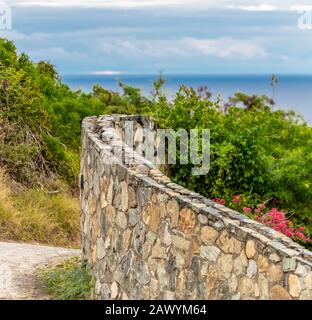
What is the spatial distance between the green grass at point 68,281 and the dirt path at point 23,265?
127 mm

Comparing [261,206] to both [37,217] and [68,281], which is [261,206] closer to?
[68,281]

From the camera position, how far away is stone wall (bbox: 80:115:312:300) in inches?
246

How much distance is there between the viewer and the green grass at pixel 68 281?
9594mm

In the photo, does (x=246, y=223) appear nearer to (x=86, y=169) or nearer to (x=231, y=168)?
(x=86, y=169)

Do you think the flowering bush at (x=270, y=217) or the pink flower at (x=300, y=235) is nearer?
the flowering bush at (x=270, y=217)

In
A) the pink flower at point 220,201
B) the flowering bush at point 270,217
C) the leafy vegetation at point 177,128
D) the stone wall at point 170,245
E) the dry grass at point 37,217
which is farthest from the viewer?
the dry grass at point 37,217

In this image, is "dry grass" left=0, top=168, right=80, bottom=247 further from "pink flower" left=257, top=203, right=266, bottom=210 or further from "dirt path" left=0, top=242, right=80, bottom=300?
"pink flower" left=257, top=203, right=266, bottom=210

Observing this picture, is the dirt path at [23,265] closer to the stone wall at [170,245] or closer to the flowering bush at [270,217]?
the stone wall at [170,245]

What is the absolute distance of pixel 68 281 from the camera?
10047 mm

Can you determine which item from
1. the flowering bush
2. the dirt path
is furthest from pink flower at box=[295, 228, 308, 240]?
the dirt path

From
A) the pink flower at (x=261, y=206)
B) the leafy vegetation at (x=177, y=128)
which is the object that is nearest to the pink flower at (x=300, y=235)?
the leafy vegetation at (x=177, y=128)

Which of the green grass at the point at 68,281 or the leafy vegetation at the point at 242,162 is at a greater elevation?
the leafy vegetation at the point at 242,162

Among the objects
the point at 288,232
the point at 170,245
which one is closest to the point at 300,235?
the point at 288,232
